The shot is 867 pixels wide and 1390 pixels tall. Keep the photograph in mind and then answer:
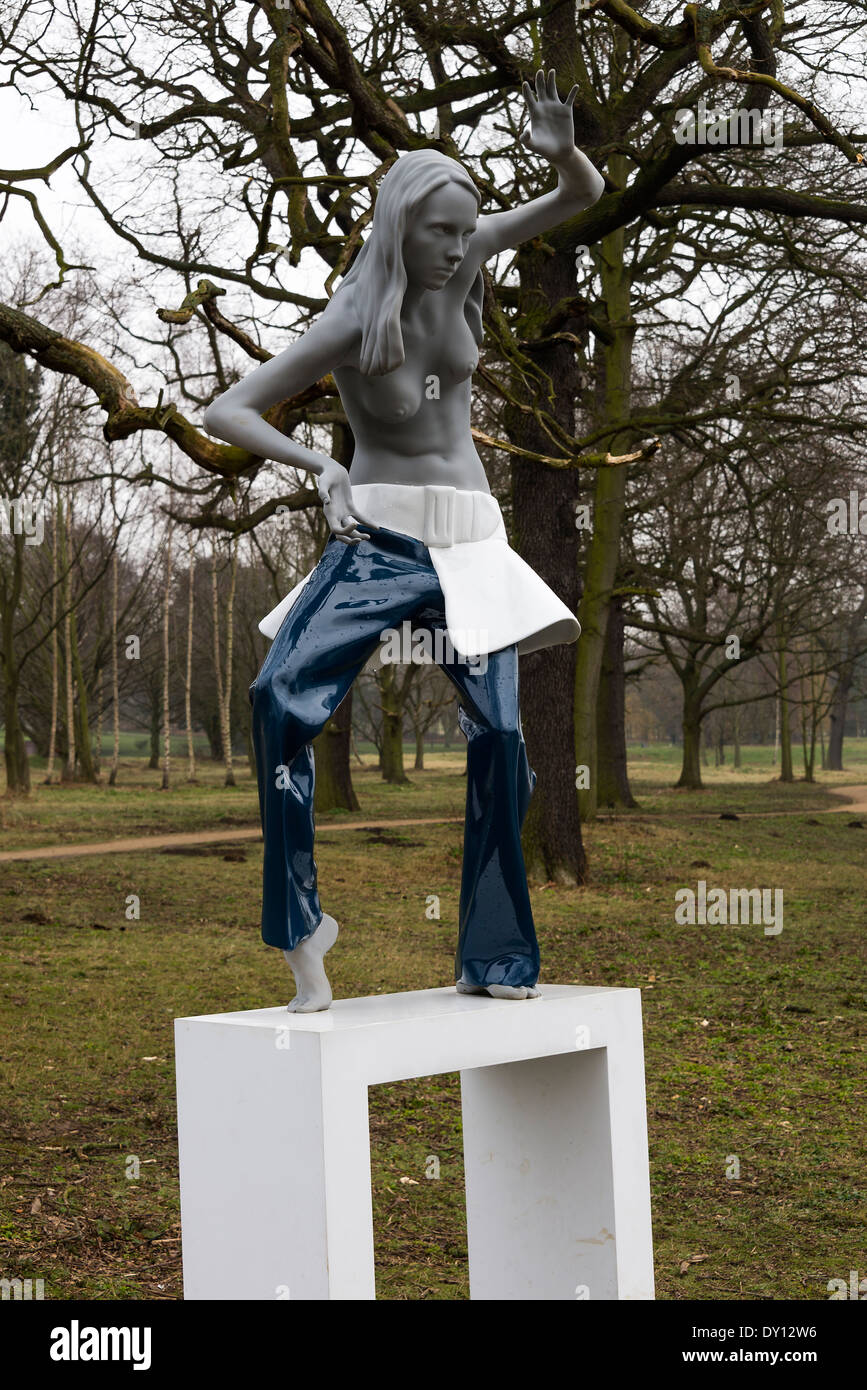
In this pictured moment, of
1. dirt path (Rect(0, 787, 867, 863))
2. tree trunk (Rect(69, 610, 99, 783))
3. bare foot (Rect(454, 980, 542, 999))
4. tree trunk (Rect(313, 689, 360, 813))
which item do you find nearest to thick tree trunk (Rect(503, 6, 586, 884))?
dirt path (Rect(0, 787, 867, 863))

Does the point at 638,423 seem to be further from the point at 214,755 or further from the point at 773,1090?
the point at 214,755

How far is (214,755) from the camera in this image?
4525 cm

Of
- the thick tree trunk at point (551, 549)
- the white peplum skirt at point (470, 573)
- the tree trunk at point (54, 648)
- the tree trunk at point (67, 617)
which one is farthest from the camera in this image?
the tree trunk at point (67, 617)

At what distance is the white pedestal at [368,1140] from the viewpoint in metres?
3.11

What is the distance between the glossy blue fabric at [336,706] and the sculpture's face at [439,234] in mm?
661

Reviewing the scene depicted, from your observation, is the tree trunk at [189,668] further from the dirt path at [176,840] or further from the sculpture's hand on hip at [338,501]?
the sculpture's hand on hip at [338,501]

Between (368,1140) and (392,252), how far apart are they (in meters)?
2.10

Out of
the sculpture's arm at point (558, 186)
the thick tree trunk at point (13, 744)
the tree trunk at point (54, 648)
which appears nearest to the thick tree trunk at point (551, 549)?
the sculpture's arm at point (558, 186)

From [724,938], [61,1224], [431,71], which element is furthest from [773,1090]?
[431,71]

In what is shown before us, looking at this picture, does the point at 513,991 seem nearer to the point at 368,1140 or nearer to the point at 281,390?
the point at 368,1140

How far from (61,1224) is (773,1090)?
3.42m

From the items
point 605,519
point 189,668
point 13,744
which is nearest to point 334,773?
point 13,744

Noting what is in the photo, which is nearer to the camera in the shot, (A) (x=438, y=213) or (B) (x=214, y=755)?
(A) (x=438, y=213)

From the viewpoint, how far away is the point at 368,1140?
312 centimetres
